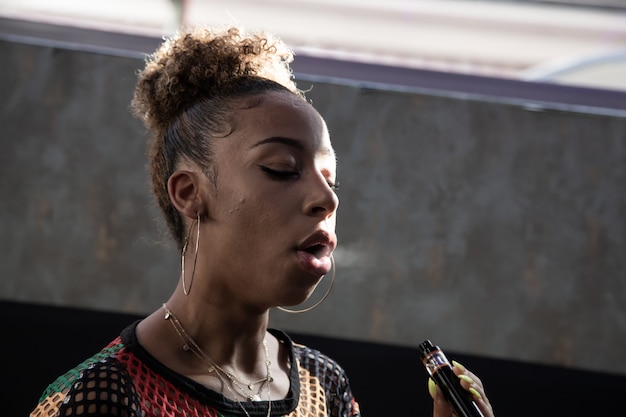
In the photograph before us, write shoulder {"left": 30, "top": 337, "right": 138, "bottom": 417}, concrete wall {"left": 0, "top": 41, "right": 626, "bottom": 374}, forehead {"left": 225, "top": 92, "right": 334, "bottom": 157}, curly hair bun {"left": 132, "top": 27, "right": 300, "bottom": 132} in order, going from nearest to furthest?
shoulder {"left": 30, "top": 337, "right": 138, "bottom": 417}, forehead {"left": 225, "top": 92, "right": 334, "bottom": 157}, curly hair bun {"left": 132, "top": 27, "right": 300, "bottom": 132}, concrete wall {"left": 0, "top": 41, "right": 626, "bottom": 374}

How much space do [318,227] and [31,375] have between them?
1.36 meters

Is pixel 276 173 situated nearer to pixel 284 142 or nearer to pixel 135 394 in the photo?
pixel 284 142

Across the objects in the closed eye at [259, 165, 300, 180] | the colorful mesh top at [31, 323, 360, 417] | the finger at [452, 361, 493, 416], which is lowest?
the colorful mesh top at [31, 323, 360, 417]

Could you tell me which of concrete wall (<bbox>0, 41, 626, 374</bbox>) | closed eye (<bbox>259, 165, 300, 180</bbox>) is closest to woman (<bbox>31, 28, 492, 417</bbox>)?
closed eye (<bbox>259, 165, 300, 180</bbox>)

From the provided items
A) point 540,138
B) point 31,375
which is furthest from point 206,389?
point 540,138

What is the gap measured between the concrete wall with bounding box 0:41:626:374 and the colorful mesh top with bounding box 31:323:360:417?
103cm

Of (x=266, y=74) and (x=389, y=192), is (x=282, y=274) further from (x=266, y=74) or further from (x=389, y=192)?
(x=389, y=192)

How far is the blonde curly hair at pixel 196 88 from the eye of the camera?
1.24 meters

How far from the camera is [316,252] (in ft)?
3.65

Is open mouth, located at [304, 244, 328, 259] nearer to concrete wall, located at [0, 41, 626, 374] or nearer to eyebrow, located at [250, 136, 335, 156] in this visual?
eyebrow, located at [250, 136, 335, 156]

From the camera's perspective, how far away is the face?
111 cm

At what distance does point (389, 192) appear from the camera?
2326mm

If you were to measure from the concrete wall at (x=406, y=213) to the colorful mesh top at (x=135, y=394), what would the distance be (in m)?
1.03

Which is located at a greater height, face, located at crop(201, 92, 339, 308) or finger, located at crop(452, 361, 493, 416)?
face, located at crop(201, 92, 339, 308)
